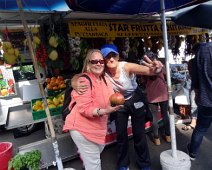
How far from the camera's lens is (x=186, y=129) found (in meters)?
4.66

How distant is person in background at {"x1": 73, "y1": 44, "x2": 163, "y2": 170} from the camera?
2441mm

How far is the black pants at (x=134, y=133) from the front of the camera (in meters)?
2.99

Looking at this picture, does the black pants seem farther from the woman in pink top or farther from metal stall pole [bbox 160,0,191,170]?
the woman in pink top

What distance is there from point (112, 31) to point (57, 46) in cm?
109

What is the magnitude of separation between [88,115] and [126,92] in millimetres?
942

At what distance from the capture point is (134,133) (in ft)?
10.1

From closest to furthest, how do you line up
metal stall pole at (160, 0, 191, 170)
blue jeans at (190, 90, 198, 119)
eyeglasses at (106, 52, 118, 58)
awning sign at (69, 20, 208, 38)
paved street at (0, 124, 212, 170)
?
eyeglasses at (106, 52, 118, 58)
metal stall pole at (160, 0, 191, 170)
paved street at (0, 124, 212, 170)
awning sign at (69, 20, 208, 38)
blue jeans at (190, 90, 198, 119)

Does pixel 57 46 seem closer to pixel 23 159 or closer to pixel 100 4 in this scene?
pixel 100 4

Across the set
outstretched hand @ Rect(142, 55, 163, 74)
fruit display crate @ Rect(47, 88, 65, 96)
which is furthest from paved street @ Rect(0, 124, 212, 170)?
outstretched hand @ Rect(142, 55, 163, 74)

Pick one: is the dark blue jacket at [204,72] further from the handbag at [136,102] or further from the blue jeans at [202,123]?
the handbag at [136,102]

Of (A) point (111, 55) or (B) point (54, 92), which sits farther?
(B) point (54, 92)

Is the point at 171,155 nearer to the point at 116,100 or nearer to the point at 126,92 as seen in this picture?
the point at 126,92

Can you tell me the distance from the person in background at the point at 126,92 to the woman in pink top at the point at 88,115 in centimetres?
13

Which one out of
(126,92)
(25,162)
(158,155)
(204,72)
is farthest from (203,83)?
(25,162)
